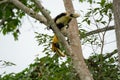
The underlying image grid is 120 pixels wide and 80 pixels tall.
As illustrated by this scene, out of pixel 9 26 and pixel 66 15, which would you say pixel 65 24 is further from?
pixel 9 26

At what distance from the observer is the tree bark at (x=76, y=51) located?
3656mm

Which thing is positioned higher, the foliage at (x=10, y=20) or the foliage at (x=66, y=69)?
the foliage at (x=10, y=20)

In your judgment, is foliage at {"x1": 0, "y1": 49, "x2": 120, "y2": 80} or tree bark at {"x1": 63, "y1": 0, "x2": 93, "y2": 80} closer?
tree bark at {"x1": 63, "y1": 0, "x2": 93, "y2": 80}

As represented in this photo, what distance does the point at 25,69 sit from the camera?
18.5 ft

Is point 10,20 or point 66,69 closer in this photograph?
point 10,20

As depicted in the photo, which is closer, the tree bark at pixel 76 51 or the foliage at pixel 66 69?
the tree bark at pixel 76 51

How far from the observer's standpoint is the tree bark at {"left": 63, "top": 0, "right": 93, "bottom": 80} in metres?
3.66

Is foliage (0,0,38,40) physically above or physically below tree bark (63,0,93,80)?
→ above

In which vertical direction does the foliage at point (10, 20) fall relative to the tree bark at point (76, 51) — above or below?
above

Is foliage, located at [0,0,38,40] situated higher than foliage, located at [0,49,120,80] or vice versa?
foliage, located at [0,0,38,40]

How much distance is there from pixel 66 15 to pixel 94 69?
1630 millimetres

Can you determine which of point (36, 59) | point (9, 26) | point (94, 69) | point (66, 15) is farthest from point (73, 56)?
point (94, 69)

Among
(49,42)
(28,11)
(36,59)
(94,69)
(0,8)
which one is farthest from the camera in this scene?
(49,42)

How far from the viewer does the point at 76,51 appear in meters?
4.13
